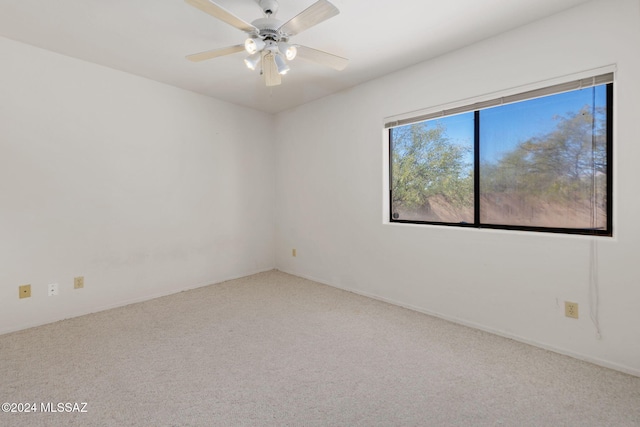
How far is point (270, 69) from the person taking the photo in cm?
224

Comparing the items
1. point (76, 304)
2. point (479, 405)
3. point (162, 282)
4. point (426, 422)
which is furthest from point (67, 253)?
point (479, 405)

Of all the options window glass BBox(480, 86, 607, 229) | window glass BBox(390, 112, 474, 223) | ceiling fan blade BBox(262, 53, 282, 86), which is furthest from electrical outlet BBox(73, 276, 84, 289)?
window glass BBox(480, 86, 607, 229)

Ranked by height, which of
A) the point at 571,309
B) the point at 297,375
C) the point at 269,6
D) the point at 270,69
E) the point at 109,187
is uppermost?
the point at 269,6

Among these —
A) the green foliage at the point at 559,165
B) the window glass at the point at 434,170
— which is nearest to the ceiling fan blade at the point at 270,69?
the window glass at the point at 434,170

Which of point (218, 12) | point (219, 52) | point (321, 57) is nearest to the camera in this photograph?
point (218, 12)

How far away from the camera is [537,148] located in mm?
2314

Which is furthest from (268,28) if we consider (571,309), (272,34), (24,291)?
(24,291)

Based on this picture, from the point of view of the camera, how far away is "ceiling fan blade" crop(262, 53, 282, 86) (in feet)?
7.05

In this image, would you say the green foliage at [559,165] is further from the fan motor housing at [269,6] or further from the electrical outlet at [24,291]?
the electrical outlet at [24,291]

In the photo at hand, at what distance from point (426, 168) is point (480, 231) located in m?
0.84

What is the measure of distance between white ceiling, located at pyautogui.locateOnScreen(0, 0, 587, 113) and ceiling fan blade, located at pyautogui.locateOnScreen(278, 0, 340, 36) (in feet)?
0.90

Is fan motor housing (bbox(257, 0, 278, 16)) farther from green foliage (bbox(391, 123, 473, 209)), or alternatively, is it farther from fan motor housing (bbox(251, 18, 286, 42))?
green foliage (bbox(391, 123, 473, 209))

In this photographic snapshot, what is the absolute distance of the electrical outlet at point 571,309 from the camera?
6.73 ft

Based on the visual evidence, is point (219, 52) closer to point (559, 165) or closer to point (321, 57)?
point (321, 57)
